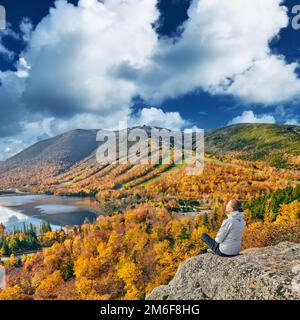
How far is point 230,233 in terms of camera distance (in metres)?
10.9

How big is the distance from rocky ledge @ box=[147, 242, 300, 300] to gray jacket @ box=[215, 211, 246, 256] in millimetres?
621

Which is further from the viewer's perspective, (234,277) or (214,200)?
(214,200)

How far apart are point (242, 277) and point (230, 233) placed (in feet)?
5.65

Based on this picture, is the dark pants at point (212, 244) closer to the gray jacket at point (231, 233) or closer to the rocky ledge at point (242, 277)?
the gray jacket at point (231, 233)

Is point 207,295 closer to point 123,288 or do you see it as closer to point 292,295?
point 292,295

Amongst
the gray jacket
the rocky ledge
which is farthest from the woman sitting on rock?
the rocky ledge

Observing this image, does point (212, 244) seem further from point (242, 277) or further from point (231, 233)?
point (242, 277)

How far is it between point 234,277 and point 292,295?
2.23 meters

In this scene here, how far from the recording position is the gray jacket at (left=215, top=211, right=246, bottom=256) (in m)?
10.6

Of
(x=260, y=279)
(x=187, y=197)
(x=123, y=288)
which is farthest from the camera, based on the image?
(x=187, y=197)

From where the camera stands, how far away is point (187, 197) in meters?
198

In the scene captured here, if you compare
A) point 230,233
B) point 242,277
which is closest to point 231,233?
point 230,233

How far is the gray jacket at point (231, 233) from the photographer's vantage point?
34.9ft
